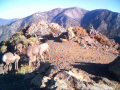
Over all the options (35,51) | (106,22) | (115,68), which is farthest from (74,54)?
(106,22)

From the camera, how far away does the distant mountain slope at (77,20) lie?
414 feet

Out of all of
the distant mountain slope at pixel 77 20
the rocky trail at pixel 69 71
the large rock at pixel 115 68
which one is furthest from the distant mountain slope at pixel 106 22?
the large rock at pixel 115 68

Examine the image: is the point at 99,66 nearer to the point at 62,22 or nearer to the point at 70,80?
the point at 70,80

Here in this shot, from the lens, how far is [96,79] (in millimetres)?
17781

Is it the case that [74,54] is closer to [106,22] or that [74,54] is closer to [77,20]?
[106,22]

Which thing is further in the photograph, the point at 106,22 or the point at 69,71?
the point at 106,22

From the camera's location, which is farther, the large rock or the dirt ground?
the dirt ground

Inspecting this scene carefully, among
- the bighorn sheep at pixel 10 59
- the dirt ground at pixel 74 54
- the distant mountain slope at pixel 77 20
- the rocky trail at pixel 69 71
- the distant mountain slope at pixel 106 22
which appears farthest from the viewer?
the distant mountain slope at pixel 77 20

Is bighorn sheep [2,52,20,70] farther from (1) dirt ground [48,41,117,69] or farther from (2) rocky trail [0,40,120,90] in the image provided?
(1) dirt ground [48,41,117,69]

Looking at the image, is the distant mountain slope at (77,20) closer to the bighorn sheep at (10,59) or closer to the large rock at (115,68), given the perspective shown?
the bighorn sheep at (10,59)

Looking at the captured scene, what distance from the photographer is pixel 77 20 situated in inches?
6344

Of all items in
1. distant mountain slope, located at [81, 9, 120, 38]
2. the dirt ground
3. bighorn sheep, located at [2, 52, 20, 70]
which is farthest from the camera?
distant mountain slope, located at [81, 9, 120, 38]

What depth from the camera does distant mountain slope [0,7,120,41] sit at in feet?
414

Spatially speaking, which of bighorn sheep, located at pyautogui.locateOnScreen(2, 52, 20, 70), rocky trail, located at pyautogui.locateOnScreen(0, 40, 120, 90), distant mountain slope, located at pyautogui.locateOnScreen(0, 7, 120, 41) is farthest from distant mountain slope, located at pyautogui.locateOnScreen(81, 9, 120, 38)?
bighorn sheep, located at pyautogui.locateOnScreen(2, 52, 20, 70)
